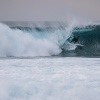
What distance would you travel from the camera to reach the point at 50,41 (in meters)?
20.3

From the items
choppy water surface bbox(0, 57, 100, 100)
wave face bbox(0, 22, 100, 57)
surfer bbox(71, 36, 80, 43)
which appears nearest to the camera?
choppy water surface bbox(0, 57, 100, 100)

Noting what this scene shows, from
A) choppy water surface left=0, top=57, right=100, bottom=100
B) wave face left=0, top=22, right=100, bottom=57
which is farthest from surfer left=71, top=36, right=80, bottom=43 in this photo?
choppy water surface left=0, top=57, right=100, bottom=100

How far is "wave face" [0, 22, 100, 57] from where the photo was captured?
16.5 metres

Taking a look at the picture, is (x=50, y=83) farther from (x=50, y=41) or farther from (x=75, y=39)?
(x=75, y=39)

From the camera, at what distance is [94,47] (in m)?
18.9

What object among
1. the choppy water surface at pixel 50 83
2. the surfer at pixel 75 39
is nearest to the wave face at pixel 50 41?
the surfer at pixel 75 39

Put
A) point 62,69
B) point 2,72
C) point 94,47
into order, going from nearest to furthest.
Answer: point 2,72 → point 62,69 → point 94,47

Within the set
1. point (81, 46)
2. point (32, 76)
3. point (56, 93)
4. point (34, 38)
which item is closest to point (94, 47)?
point (81, 46)

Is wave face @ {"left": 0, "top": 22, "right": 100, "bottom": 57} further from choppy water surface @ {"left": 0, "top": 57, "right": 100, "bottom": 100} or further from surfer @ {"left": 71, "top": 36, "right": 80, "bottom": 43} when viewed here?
choppy water surface @ {"left": 0, "top": 57, "right": 100, "bottom": 100}

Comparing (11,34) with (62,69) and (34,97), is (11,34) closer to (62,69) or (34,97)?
(62,69)

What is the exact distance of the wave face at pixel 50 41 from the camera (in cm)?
1648

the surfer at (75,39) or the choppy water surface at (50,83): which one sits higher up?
the choppy water surface at (50,83)

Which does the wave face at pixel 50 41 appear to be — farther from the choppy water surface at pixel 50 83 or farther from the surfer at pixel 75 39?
the choppy water surface at pixel 50 83

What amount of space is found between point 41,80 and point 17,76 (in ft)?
2.34
